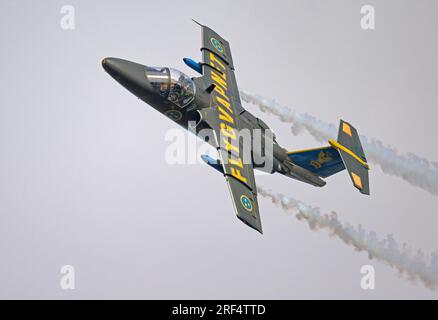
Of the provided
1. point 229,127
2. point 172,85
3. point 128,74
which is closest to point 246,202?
point 229,127

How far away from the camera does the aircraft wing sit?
35.2 meters

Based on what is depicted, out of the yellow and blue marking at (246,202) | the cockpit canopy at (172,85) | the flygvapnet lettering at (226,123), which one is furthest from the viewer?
the cockpit canopy at (172,85)

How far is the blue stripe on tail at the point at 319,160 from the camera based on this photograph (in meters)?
40.0

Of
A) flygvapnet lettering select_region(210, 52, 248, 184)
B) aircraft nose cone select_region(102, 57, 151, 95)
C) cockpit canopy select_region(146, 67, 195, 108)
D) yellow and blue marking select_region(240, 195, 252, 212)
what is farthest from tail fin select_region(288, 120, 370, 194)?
aircraft nose cone select_region(102, 57, 151, 95)

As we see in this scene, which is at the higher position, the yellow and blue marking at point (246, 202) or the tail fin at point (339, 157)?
the tail fin at point (339, 157)

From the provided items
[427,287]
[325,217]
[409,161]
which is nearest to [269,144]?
[325,217]

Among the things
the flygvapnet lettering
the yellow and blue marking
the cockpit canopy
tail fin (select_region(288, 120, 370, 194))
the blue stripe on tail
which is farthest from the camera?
the blue stripe on tail

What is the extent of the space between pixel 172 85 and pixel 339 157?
31.5ft

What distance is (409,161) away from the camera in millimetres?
41500

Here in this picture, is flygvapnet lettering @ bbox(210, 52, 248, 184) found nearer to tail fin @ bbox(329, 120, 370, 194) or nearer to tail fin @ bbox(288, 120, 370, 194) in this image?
tail fin @ bbox(288, 120, 370, 194)

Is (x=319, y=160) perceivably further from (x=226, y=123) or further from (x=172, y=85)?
(x=172, y=85)

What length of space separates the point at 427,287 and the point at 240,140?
38.8 ft

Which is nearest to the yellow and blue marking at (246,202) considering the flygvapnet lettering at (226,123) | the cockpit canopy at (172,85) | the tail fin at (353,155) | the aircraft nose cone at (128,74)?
the flygvapnet lettering at (226,123)

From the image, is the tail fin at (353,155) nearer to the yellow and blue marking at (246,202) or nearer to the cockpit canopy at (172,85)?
the yellow and blue marking at (246,202)
